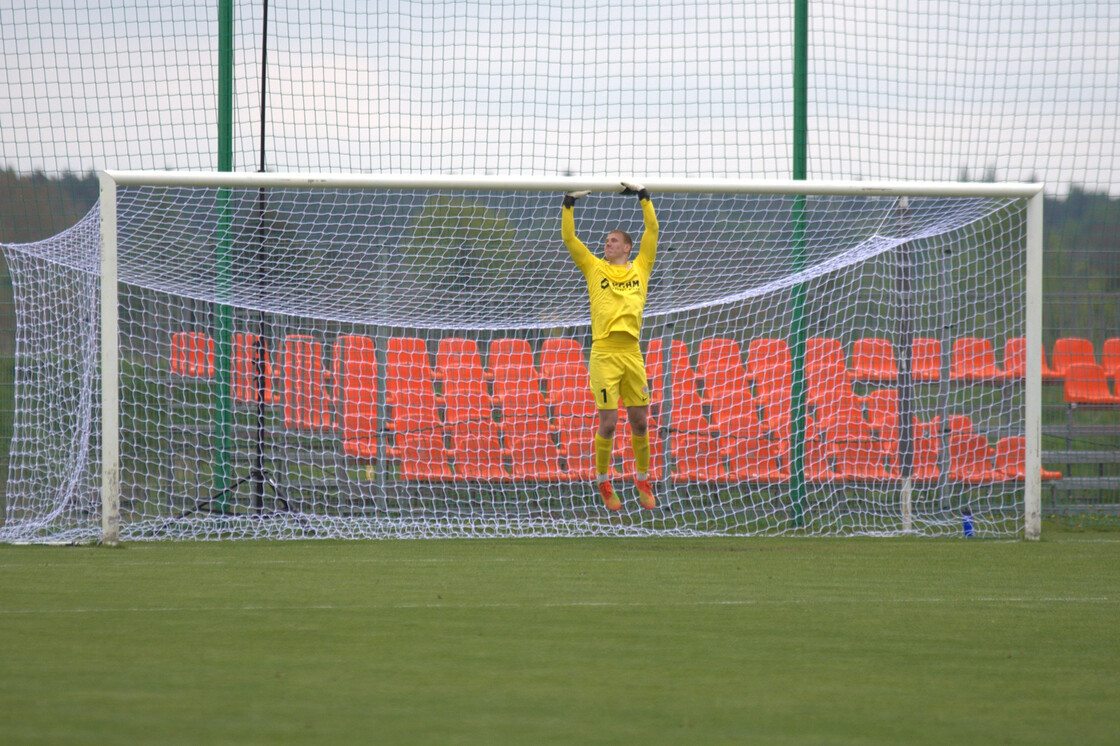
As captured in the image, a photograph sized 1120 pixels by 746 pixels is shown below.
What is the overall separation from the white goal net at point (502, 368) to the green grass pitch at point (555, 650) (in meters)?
2.15

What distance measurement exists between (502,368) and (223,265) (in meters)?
2.60

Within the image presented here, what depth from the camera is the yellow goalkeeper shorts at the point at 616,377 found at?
8.24 metres

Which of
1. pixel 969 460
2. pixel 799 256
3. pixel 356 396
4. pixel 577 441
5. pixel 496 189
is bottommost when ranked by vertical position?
pixel 969 460

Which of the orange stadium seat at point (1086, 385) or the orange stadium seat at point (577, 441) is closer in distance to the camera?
the orange stadium seat at point (577, 441)

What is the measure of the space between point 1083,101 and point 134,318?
878cm

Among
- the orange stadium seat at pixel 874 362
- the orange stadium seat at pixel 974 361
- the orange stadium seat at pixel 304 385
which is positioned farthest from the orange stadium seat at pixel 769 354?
the orange stadium seat at pixel 304 385

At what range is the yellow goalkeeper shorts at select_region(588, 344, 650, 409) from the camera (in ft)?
27.0

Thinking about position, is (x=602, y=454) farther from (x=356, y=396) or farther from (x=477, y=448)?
(x=356, y=396)

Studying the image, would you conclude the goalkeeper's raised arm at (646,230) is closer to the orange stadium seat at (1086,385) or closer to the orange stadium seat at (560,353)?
the orange stadium seat at (560,353)

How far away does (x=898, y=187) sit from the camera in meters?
8.64

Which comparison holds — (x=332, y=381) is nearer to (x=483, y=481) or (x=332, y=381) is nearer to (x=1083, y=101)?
(x=483, y=481)

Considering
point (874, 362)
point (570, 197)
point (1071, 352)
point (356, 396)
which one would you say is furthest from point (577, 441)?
point (1071, 352)

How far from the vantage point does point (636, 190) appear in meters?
8.20

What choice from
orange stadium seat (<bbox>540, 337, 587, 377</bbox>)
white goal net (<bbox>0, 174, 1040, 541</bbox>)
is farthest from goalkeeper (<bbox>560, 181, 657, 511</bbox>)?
orange stadium seat (<bbox>540, 337, 587, 377</bbox>)
